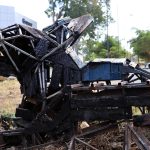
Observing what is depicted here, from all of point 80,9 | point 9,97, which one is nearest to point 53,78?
point 9,97

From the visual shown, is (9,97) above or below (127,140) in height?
above

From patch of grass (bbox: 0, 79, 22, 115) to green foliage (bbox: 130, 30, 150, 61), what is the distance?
2336cm

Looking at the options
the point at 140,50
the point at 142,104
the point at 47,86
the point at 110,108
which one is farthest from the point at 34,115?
the point at 140,50

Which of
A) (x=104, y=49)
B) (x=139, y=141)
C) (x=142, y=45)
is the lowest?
(x=139, y=141)

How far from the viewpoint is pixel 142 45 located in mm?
51375

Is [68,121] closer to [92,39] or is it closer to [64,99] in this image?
[64,99]

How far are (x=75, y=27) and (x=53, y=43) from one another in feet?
2.66

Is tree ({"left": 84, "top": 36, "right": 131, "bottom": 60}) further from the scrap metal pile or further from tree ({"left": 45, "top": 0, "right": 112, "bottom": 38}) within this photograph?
the scrap metal pile

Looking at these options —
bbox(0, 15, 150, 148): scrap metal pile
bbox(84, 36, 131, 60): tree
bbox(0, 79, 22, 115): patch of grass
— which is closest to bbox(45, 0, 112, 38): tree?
bbox(84, 36, 131, 60): tree

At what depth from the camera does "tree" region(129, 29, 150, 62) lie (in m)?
49.9

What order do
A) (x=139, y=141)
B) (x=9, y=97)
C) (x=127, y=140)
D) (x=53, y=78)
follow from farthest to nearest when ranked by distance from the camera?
(x=9, y=97), (x=53, y=78), (x=127, y=140), (x=139, y=141)

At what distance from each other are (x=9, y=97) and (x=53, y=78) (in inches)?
507

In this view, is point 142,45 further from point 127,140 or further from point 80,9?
point 127,140

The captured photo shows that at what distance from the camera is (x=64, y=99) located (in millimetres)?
9766
